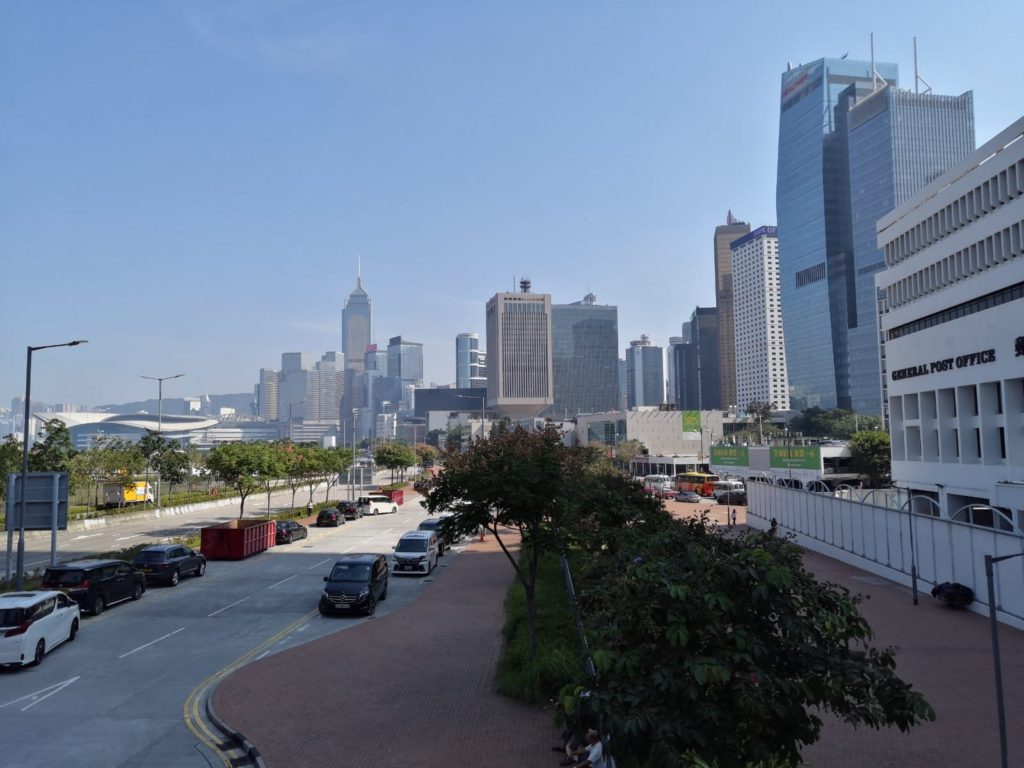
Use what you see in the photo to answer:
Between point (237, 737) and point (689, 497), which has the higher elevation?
point (237, 737)

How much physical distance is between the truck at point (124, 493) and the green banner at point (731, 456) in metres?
56.8

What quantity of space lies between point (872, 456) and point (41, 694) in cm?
8588

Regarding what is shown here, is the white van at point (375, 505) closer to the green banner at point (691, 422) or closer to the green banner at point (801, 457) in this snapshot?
the green banner at point (801, 457)

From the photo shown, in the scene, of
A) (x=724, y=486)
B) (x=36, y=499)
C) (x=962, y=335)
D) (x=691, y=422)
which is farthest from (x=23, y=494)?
(x=691, y=422)

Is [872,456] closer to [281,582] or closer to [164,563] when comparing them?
[281,582]

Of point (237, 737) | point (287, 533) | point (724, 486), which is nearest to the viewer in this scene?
point (237, 737)

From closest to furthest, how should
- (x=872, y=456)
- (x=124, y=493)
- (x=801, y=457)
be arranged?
(x=124, y=493) < (x=801, y=457) < (x=872, y=456)

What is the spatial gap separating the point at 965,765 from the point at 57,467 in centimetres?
5823

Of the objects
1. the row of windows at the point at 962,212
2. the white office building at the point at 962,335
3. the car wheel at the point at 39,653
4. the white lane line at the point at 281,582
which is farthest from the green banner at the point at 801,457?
the car wheel at the point at 39,653

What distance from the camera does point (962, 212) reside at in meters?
46.6

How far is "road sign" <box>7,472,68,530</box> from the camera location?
85.3ft

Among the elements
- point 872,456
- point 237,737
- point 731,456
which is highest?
point 731,456

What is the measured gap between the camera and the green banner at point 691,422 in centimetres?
11306

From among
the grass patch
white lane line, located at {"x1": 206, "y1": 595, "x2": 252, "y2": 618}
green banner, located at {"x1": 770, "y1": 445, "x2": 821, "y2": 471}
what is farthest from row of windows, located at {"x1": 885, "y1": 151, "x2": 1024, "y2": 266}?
white lane line, located at {"x1": 206, "y1": 595, "x2": 252, "y2": 618}
